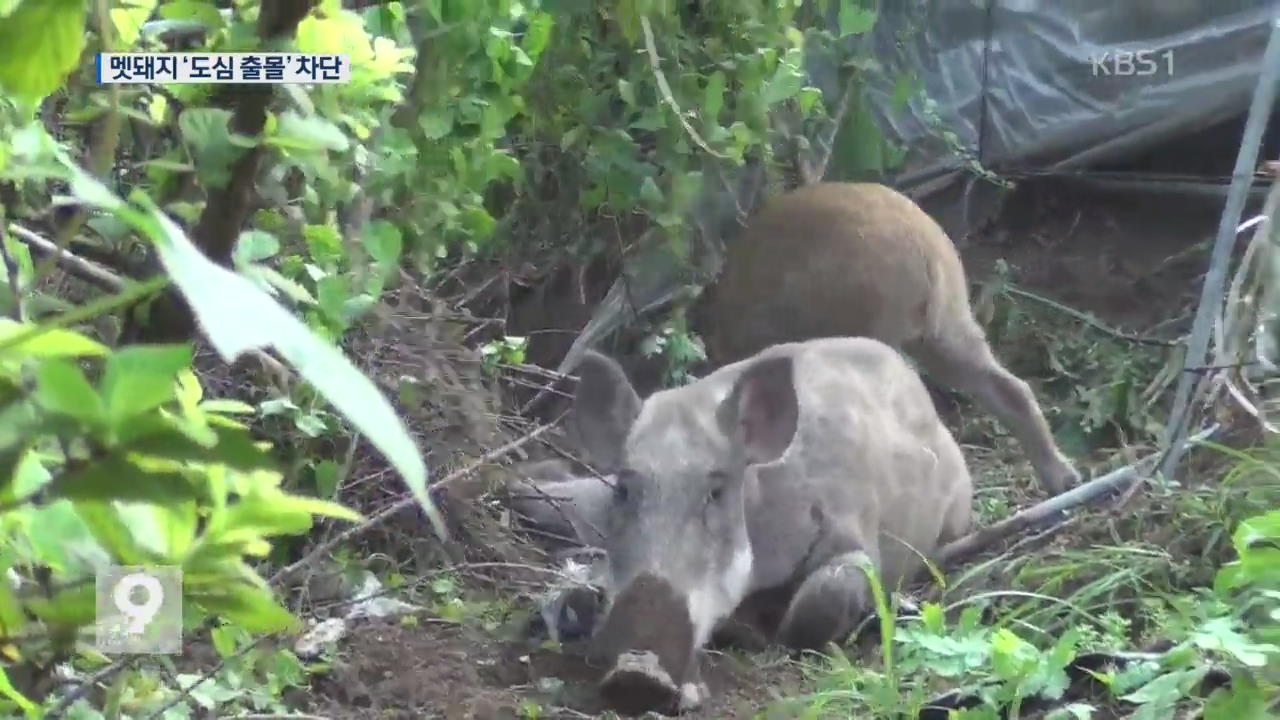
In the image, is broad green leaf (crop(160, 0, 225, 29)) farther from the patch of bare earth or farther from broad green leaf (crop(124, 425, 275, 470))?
the patch of bare earth

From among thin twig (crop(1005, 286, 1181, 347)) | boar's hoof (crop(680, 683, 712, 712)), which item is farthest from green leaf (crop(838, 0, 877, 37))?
boar's hoof (crop(680, 683, 712, 712))

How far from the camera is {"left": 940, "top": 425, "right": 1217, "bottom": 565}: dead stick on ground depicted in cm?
415

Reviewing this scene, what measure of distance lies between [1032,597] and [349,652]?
4.83ft

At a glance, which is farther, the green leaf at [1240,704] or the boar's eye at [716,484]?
the boar's eye at [716,484]

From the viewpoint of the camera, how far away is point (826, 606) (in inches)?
148

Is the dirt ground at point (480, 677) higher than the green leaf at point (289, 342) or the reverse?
the reverse

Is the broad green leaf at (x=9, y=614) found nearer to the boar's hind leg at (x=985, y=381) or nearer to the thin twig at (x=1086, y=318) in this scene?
the boar's hind leg at (x=985, y=381)

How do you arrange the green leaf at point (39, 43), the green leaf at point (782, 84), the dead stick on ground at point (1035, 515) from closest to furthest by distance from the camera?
the green leaf at point (39, 43) → the dead stick on ground at point (1035, 515) → the green leaf at point (782, 84)

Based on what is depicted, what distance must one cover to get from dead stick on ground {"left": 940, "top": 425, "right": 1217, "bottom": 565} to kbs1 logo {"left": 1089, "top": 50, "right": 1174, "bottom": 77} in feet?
8.93

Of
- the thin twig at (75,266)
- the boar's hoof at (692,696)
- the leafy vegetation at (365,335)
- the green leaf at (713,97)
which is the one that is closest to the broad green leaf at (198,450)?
the leafy vegetation at (365,335)

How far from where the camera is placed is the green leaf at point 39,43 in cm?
68
